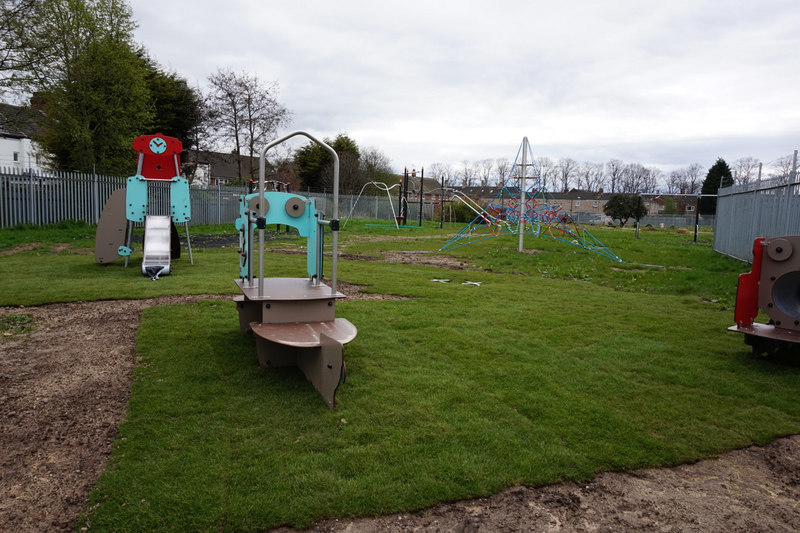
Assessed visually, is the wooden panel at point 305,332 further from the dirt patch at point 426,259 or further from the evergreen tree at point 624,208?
the evergreen tree at point 624,208

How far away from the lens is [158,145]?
11.2m

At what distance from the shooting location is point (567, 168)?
93312 millimetres

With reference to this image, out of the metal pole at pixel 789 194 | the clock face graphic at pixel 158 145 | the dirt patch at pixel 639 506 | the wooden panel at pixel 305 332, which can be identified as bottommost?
the dirt patch at pixel 639 506

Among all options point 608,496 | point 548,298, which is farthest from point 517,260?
point 608,496

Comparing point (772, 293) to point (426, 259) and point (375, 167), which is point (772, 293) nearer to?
point (426, 259)

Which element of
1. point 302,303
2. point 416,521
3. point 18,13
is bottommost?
point 416,521

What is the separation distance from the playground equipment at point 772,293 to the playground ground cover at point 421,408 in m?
0.32

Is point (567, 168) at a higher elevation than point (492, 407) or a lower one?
higher

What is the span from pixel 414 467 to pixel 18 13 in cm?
2369

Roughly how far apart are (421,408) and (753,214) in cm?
1357

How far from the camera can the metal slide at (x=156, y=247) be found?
9.66 m

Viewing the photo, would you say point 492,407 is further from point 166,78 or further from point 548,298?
point 166,78

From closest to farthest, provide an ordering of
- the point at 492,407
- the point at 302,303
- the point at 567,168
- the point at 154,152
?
the point at 492,407
the point at 302,303
the point at 154,152
the point at 567,168

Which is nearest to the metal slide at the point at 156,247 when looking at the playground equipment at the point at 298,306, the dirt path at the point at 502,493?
the playground equipment at the point at 298,306
